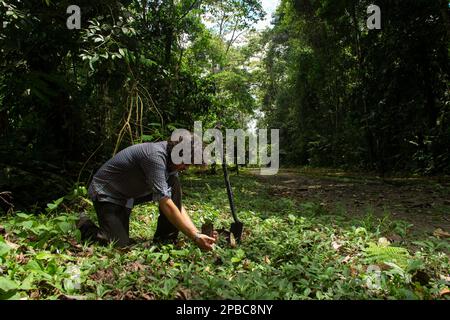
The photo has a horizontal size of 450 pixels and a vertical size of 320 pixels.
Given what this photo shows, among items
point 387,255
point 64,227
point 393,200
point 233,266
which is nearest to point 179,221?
point 233,266

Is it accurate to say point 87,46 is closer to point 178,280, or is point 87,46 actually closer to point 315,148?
point 178,280

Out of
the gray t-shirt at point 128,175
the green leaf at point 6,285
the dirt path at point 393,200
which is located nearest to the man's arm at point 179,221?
the gray t-shirt at point 128,175

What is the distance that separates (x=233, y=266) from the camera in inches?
129

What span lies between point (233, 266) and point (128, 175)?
1342 millimetres

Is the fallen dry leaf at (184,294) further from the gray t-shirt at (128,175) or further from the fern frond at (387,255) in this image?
the fern frond at (387,255)

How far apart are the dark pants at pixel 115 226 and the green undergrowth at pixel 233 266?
0.15 m

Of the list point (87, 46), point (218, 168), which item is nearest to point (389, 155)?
point (218, 168)

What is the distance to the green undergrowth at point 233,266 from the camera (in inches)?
106

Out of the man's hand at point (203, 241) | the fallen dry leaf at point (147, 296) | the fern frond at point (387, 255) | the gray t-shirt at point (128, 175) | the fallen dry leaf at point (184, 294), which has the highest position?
the gray t-shirt at point (128, 175)

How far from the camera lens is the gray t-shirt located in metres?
3.55
